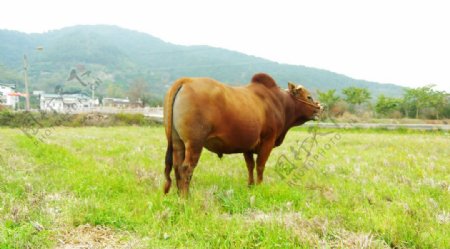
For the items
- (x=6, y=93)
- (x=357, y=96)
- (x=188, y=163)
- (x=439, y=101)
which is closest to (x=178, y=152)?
(x=188, y=163)

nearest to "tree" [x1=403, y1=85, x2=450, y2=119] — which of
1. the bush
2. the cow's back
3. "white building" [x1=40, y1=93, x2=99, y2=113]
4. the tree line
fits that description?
the tree line

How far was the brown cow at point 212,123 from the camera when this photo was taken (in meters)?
5.68

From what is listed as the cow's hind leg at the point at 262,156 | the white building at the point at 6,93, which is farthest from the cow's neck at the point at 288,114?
the white building at the point at 6,93

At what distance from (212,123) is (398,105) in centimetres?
5826

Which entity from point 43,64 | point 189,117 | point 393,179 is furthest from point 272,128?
point 43,64

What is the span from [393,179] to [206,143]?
4366 millimetres

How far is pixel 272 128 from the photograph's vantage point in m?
7.41

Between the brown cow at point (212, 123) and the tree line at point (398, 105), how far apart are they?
137 feet

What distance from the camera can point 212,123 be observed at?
5.83 metres

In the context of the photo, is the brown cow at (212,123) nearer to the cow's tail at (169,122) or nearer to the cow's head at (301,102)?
the cow's tail at (169,122)

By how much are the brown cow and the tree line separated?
4177 centimetres

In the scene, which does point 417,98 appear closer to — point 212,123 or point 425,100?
point 425,100

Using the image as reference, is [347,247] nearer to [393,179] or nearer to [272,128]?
[272,128]

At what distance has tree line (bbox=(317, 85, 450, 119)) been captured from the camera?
1996 inches
